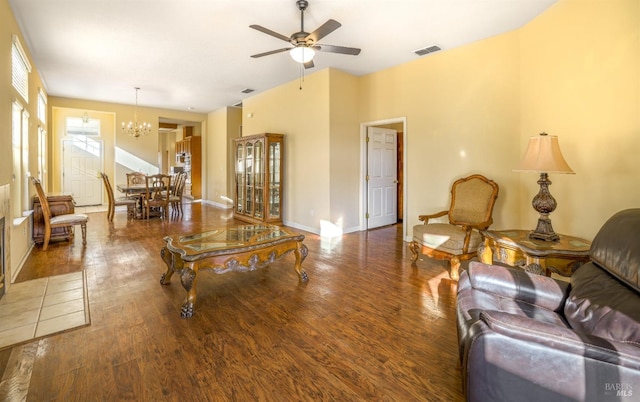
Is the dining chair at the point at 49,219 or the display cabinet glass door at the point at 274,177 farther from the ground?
the display cabinet glass door at the point at 274,177

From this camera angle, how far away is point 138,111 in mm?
8922

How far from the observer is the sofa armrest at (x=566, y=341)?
1.11m

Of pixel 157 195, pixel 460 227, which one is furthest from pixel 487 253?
pixel 157 195

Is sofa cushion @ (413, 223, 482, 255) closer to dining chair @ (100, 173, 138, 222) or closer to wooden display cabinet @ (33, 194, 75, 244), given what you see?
wooden display cabinet @ (33, 194, 75, 244)

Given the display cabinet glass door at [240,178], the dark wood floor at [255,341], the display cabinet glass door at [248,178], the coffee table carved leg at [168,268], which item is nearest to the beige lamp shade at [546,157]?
the dark wood floor at [255,341]

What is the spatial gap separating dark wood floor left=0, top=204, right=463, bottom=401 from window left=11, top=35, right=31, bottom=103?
96.5 inches

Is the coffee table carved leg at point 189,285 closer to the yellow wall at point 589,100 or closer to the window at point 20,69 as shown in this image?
the window at point 20,69

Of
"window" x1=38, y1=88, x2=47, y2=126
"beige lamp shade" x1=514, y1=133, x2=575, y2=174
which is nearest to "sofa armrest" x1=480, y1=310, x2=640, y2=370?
"beige lamp shade" x1=514, y1=133, x2=575, y2=174

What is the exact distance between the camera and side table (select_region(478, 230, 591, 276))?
8.23 feet

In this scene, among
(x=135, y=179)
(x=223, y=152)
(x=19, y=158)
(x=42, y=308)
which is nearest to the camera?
(x=42, y=308)

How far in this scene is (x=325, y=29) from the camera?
2.94 metres

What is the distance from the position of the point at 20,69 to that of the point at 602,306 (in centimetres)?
665

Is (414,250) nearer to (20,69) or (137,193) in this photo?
(20,69)

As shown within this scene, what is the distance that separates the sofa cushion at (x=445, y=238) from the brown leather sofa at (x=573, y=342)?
172 cm
